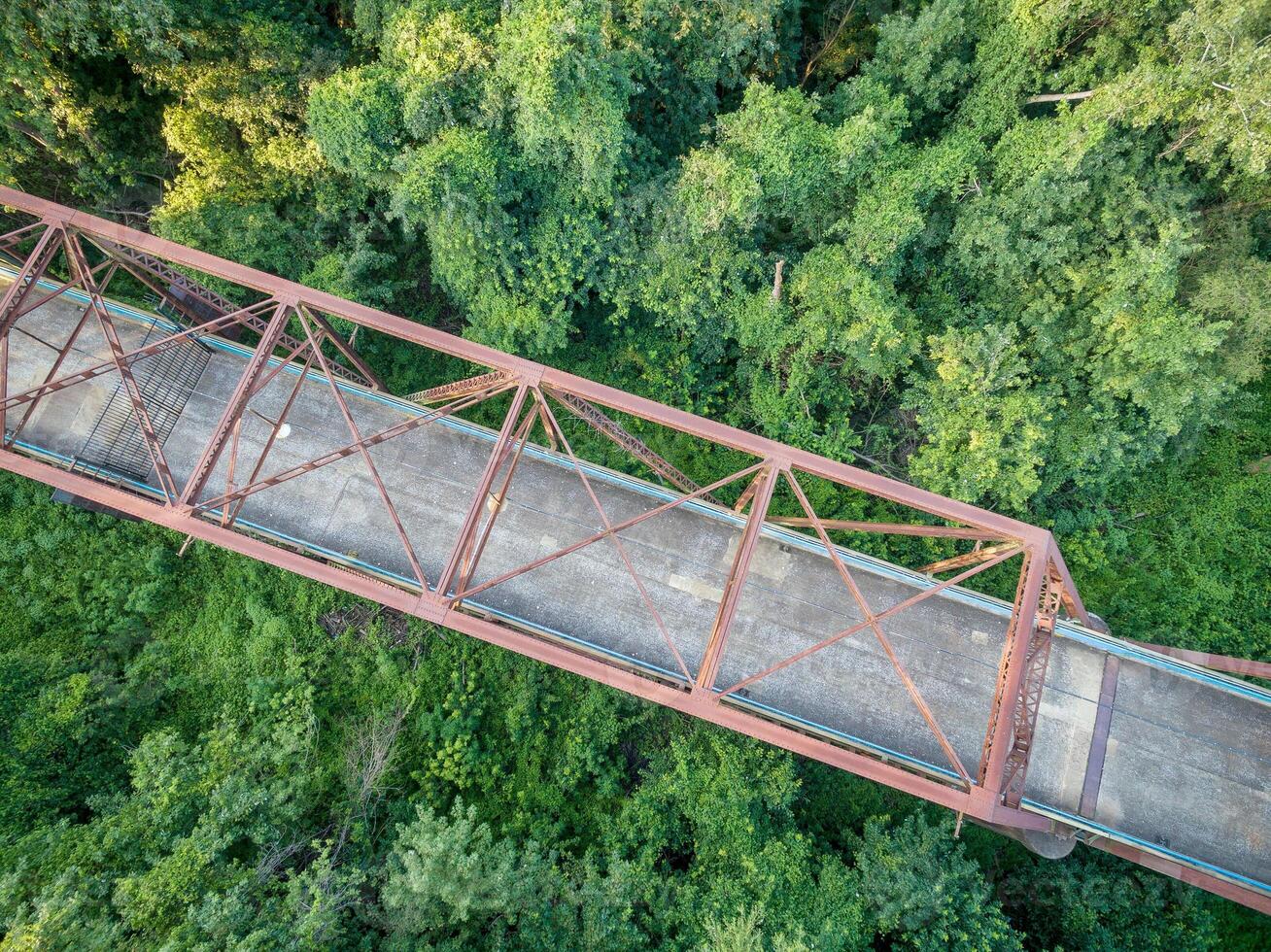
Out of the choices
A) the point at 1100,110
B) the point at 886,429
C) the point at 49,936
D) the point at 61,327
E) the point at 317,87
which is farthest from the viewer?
the point at 886,429

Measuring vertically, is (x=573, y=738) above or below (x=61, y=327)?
below

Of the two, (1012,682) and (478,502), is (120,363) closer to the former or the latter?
(478,502)

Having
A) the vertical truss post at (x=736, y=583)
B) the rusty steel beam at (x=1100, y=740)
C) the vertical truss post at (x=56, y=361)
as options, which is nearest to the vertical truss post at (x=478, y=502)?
the vertical truss post at (x=736, y=583)

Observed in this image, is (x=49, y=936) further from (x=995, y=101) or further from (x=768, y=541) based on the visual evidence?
(x=995, y=101)

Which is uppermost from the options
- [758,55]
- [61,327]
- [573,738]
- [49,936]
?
[758,55]

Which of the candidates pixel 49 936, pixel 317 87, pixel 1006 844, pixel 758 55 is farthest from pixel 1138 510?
pixel 49 936

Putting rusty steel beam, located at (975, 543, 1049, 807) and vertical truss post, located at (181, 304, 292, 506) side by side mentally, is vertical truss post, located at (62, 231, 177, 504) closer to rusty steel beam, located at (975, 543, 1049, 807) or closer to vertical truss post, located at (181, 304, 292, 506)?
vertical truss post, located at (181, 304, 292, 506)
